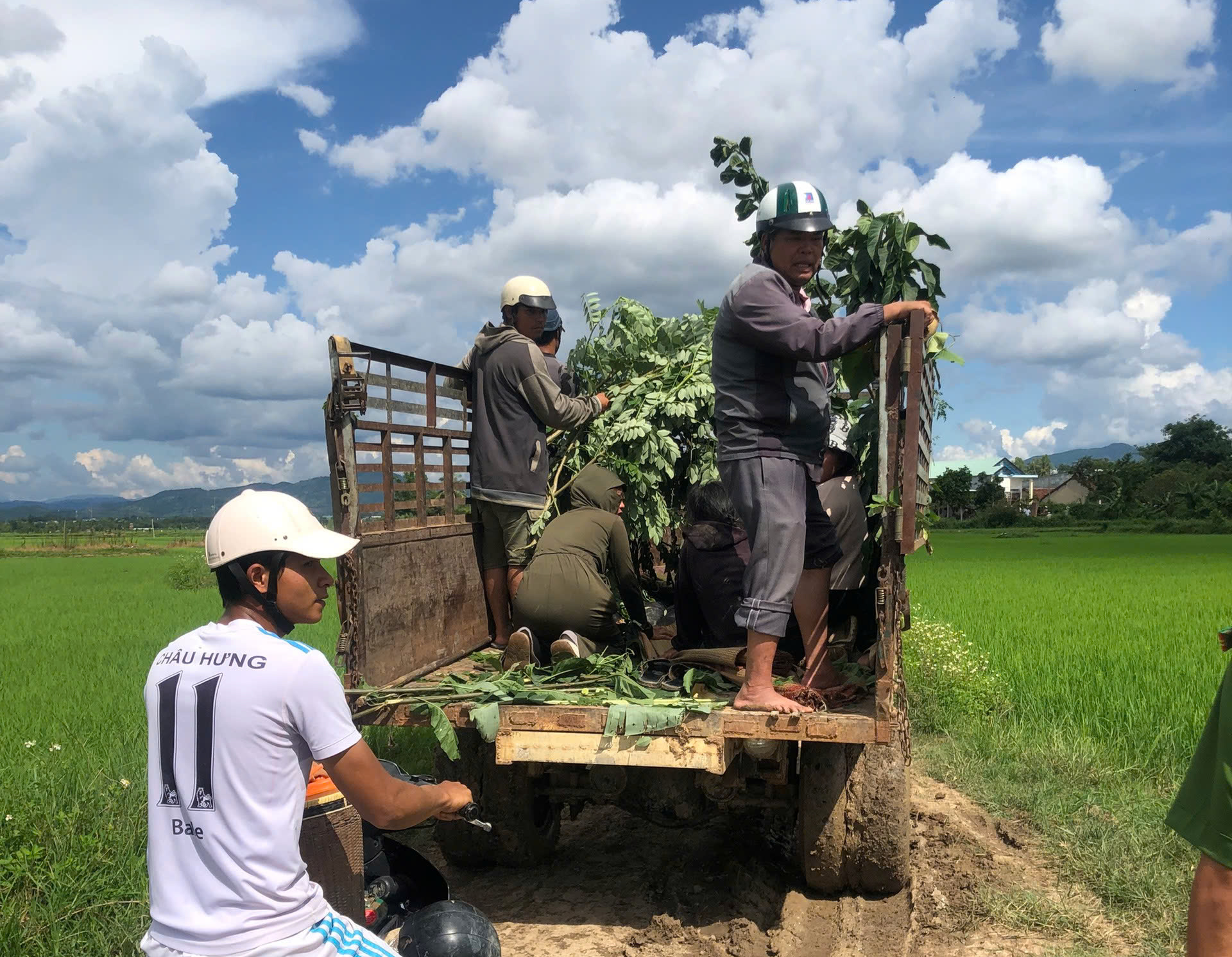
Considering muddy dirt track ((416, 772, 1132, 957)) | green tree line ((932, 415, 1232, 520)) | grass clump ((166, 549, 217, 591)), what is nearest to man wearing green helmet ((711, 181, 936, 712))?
muddy dirt track ((416, 772, 1132, 957))

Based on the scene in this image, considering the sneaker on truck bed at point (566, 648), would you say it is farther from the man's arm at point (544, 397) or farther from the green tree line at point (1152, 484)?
the green tree line at point (1152, 484)

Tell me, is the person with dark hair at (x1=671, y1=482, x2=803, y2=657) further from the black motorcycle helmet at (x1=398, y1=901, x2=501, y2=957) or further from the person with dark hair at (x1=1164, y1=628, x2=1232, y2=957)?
the person with dark hair at (x1=1164, y1=628, x2=1232, y2=957)

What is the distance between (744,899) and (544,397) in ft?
8.60

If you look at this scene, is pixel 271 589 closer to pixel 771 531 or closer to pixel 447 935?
pixel 447 935

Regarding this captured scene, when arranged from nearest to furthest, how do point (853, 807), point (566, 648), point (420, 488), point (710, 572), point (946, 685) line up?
point (853, 807) < point (566, 648) < point (710, 572) < point (420, 488) < point (946, 685)

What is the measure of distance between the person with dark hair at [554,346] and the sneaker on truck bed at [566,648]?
1.50 meters

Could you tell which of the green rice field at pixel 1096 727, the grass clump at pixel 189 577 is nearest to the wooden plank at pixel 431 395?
the green rice field at pixel 1096 727

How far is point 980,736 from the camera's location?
22.2 feet

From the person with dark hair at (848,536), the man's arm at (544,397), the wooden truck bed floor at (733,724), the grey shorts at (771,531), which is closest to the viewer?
the wooden truck bed floor at (733,724)

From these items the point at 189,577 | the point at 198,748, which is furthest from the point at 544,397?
the point at 189,577

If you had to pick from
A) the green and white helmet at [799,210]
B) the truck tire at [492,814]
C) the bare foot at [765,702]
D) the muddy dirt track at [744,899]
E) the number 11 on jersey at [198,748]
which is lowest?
the muddy dirt track at [744,899]

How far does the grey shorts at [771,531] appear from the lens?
145 inches

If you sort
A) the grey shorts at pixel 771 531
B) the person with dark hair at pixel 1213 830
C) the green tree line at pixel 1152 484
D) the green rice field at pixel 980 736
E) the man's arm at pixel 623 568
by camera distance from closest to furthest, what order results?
1. the person with dark hair at pixel 1213 830
2. the grey shorts at pixel 771 531
3. the green rice field at pixel 980 736
4. the man's arm at pixel 623 568
5. the green tree line at pixel 1152 484

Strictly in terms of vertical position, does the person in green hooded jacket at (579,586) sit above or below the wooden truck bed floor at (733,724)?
above
